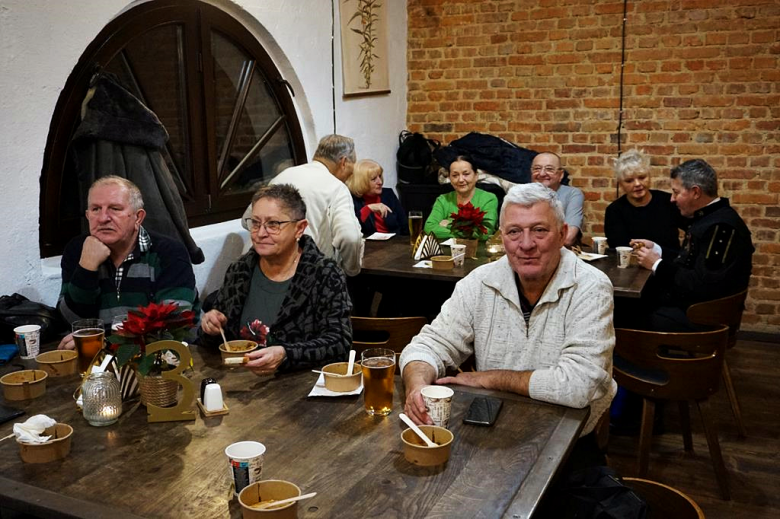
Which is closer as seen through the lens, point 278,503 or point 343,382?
point 278,503

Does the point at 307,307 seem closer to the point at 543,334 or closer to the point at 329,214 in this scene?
the point at 543,334

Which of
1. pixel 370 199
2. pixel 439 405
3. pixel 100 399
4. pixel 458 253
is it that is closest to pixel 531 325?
pixel 439 405

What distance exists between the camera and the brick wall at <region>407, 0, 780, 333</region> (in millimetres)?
5418

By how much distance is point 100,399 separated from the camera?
187 cm

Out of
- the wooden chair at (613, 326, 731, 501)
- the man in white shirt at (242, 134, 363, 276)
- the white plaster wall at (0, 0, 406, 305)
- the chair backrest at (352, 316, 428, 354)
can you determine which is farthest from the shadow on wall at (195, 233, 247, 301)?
the wooden chair at (613, 326, 731, 501)

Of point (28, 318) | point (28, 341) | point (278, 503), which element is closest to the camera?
point (278, 503)

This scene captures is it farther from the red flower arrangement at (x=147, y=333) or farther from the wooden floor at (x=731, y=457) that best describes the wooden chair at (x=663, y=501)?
the wooden floor at (x=731, y=457)

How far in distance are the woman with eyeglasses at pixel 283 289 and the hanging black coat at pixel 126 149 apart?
3.38ft

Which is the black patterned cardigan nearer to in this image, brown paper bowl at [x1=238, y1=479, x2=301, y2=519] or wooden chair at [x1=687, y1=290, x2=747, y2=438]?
brown paper bowl at [x1=238, y1=479, x2=301, y2=519]

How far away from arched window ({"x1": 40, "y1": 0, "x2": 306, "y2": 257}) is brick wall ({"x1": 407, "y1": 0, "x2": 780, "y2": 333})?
198 cm

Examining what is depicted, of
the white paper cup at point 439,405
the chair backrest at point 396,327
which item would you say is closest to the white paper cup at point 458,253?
the chair backrest at point 396,327

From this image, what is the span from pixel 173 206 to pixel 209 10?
1.31m

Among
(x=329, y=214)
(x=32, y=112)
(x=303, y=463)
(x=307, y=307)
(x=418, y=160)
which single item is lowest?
(x=303, y=463)

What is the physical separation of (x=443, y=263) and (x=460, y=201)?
150cm
